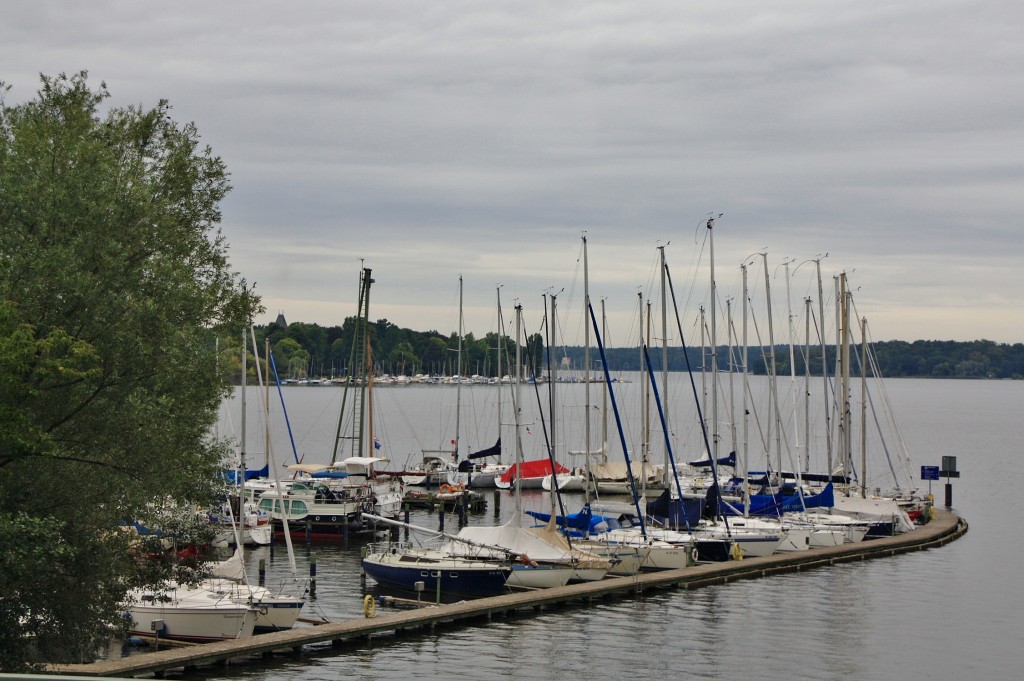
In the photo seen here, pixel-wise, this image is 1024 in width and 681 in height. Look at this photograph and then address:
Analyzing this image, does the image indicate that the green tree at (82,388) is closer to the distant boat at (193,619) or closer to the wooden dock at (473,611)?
the wooden dock at (473,611)

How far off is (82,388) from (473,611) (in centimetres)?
1811

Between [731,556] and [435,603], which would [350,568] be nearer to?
[435,603]

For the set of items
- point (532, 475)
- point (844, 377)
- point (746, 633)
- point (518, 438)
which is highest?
point (844, 377)

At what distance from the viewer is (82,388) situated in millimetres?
23344

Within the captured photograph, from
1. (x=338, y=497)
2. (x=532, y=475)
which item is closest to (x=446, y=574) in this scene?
(x=338, y=497)

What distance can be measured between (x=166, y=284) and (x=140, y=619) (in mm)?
12392

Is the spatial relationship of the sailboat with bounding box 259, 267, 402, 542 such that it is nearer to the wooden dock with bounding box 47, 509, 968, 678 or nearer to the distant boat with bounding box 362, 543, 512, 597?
the distant boat with bounding box 362, 543, 512, 597

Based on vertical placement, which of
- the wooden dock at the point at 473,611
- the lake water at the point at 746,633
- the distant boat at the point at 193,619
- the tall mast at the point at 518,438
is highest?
the tall mast at the point at 518,438

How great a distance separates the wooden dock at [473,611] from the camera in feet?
98.6

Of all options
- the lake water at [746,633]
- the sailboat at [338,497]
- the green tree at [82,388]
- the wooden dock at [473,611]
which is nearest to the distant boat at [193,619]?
the wooden dock at [473,611]

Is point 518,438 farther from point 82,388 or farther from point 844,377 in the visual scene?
point 82,388

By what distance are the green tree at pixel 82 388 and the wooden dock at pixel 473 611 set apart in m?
2.19

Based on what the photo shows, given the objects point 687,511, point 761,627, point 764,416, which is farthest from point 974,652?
point 764,416

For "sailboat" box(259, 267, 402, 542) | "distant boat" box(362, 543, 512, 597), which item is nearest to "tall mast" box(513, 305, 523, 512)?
"distant boat" box(362, 543, 512, 597)
